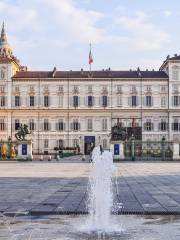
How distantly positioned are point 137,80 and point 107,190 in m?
62.9

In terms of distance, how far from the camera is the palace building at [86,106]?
236ft

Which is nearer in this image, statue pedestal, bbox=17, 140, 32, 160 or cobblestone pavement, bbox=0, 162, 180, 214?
cobblestone pavement, bbox=0, 162, 180, 214

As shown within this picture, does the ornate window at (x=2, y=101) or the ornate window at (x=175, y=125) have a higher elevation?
the ornate window at (x=2, y=101)

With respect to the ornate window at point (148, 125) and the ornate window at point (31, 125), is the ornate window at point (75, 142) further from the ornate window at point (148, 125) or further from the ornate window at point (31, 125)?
the ornate window at point (148, 125)

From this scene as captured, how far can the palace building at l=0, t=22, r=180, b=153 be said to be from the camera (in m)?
71.9

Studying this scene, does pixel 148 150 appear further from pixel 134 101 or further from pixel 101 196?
pixel 101 196

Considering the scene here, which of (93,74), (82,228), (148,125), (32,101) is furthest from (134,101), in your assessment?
(82,228)

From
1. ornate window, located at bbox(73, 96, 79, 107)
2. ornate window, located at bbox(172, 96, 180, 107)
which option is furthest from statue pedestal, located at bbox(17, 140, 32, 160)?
ornate window, located at bbox(172, 96, 180, 107)

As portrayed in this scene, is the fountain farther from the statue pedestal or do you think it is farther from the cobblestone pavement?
the statue pedestal

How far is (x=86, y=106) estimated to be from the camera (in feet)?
240

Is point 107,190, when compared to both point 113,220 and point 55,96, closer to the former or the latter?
point 113,220

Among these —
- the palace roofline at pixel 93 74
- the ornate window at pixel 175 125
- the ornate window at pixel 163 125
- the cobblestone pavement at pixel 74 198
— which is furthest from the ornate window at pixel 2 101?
the cobblestone pavement at pixel 74 198

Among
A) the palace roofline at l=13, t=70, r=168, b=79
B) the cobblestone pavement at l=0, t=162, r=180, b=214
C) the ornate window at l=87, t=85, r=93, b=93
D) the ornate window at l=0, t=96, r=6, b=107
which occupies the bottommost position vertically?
the cobblestone pavement at l=0, t=162, r=180, b=214

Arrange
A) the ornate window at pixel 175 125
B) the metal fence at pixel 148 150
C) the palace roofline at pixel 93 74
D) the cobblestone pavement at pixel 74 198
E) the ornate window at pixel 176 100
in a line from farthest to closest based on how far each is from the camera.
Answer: the palace roofline at pixel 93 74 < the ornate window at pixel 176 100 < the ornate window at pixel 175 125 < the metal fence at pixel 148 150 < the cobblestone pavement at pixel 74 198
